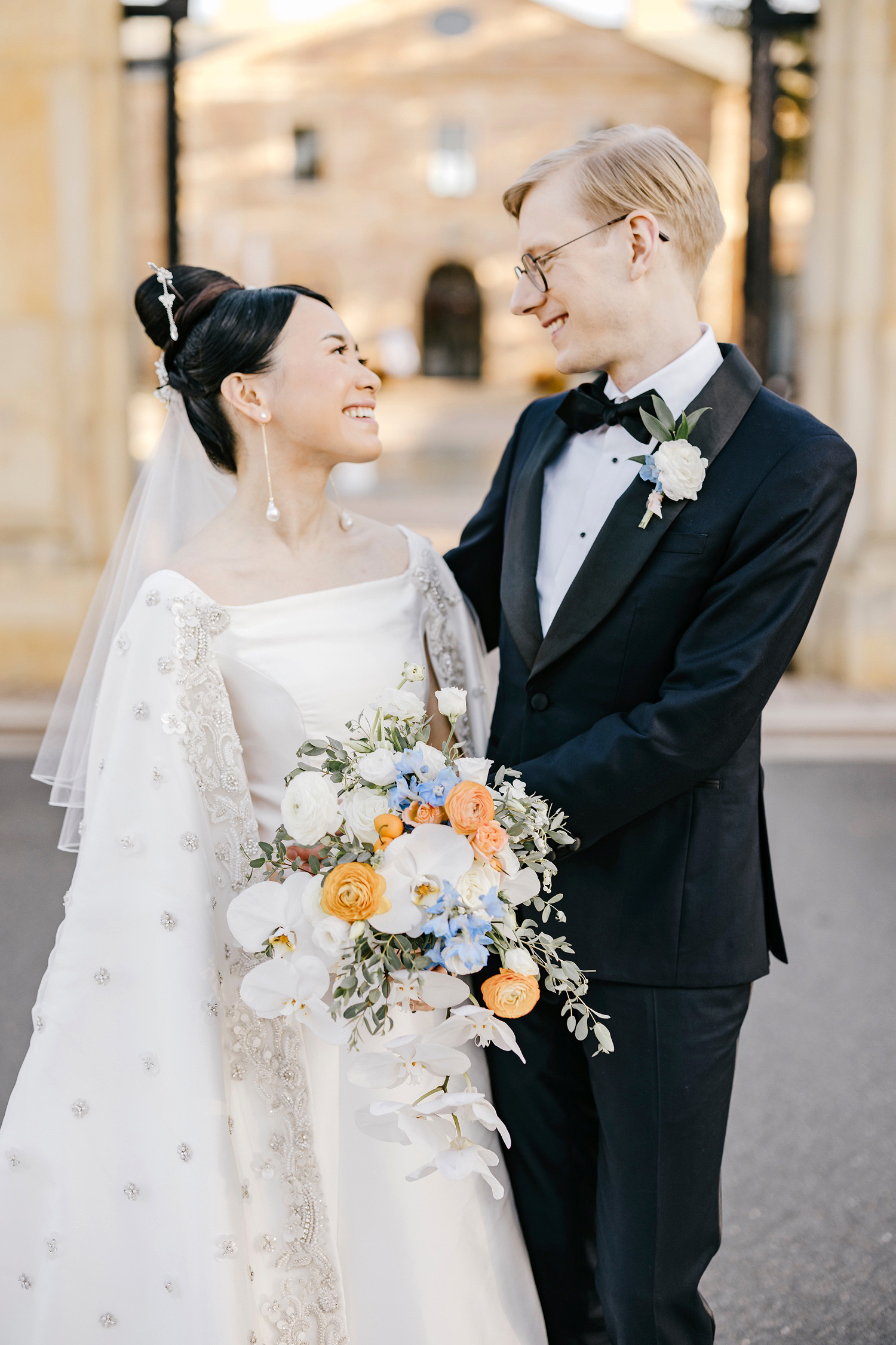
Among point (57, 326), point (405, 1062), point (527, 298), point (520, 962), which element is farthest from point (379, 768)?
point (57, 326)

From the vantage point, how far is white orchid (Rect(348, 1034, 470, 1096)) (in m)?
1.81

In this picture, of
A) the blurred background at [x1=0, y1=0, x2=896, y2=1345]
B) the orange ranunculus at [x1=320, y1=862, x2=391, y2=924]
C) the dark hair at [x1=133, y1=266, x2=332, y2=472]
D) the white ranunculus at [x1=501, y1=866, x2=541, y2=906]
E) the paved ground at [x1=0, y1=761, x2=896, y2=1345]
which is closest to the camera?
the orange ranunculus at [x1=320, y1=862, x2=391, y2=924]

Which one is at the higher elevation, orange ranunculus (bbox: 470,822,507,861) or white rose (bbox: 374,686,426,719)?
white rose (bbox: 374,686,426,719)

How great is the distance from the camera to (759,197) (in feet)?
25.2

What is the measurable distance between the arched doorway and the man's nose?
101 feet

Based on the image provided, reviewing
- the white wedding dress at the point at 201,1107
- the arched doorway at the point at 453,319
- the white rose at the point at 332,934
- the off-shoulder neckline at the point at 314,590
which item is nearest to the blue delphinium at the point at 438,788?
the white rose at the point at 332,934

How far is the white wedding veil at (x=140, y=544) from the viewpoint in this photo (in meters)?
2.51

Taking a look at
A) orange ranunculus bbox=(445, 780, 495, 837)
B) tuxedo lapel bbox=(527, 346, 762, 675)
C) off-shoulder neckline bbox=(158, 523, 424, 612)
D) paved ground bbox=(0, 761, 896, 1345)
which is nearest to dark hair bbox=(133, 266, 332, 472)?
Result: off-shoulder neckline bbox=(158, 523, 424, 612)

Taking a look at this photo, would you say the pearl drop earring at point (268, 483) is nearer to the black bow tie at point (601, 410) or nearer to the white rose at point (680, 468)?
the black bow tie at point (601, 410)

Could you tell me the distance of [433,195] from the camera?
103ft

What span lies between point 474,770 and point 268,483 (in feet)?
3.05

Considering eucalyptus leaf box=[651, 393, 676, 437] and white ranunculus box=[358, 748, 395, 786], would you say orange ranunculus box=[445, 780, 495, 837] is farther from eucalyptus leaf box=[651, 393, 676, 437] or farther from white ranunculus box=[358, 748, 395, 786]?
eucalyptus leaf box=[651, 393, 676, 437]

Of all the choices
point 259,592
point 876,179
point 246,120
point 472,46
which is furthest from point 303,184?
point 259,592

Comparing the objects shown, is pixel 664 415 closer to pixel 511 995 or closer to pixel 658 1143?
pixel 511 995
